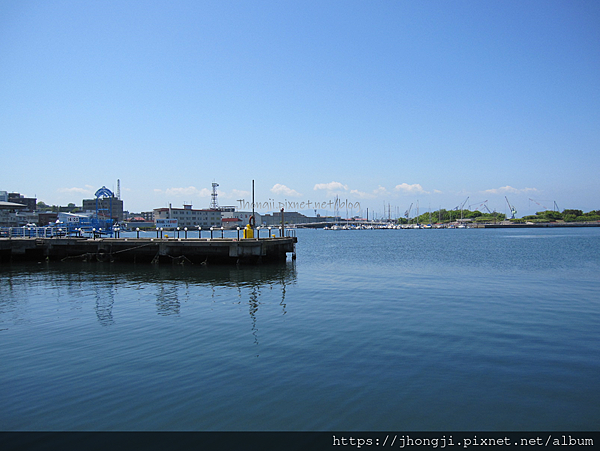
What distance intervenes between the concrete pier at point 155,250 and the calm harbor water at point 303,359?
14191 mm

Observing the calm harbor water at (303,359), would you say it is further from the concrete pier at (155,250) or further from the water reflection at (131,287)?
the concrete pier at (155,250)

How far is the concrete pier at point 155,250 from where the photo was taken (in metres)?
37.8

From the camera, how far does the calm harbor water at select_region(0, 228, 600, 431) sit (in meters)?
8.25

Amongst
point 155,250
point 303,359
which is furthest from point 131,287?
point 303,359

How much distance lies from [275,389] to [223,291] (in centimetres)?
1551

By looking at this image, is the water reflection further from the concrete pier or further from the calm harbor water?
the concrete pier

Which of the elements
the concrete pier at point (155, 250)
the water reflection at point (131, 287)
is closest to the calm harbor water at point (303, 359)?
the water reflection at point (131, 287)

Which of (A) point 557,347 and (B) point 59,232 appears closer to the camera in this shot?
(A) point 557,347

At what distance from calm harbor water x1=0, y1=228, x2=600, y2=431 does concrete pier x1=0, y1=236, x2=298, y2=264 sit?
46.6 feet

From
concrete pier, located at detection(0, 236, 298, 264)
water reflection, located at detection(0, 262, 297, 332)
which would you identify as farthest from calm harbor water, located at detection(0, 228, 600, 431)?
concrete pier, located at detection(0, 236, 298, 264)
